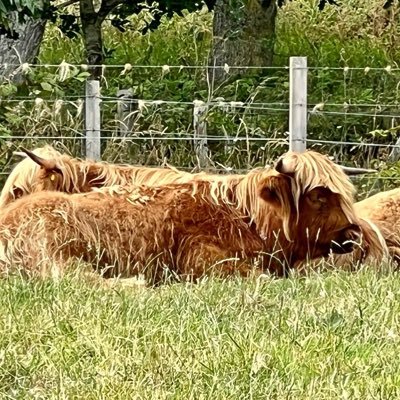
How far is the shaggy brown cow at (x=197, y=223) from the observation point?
216 inches

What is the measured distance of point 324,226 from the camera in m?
5.89

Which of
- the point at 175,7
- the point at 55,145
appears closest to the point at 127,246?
the point at 55,145

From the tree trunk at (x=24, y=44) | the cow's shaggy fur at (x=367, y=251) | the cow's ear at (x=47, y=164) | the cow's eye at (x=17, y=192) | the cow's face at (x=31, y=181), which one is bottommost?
the cow's shaggy fur at (x=367, y=251)

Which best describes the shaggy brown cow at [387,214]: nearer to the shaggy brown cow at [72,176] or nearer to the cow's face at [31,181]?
the shaggy brown cow at [72,176]

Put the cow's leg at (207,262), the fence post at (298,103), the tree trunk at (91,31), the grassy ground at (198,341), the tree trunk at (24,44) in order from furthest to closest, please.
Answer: the tree trunk at (24,44) → the tree trunk at (91,31) → the fence post at (298,103) → the cow's leg at (207,262) → the grassy ground at (198,341)

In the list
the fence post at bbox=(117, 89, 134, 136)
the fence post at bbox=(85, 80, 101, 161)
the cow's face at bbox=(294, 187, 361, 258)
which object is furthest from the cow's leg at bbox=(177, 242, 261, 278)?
the fence post at bbox=(117, 89, 134, 136)

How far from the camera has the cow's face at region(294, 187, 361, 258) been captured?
5848 mm

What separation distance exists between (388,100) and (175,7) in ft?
7.65

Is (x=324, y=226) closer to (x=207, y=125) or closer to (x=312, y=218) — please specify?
(x=312, y=218)

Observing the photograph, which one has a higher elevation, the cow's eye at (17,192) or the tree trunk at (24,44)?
the tree trunk at (24,44)

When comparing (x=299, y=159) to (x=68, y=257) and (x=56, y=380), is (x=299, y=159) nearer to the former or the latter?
(x=68, y=257)

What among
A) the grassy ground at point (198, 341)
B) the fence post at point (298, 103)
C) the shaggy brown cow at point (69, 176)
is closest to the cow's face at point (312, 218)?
the shaggy brown cow at point (69, 176)

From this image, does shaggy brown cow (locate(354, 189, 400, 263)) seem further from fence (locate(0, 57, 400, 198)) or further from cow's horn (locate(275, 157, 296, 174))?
fence (locate(0, 57, 400, 198))

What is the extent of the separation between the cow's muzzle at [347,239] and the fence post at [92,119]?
12.5 feet
